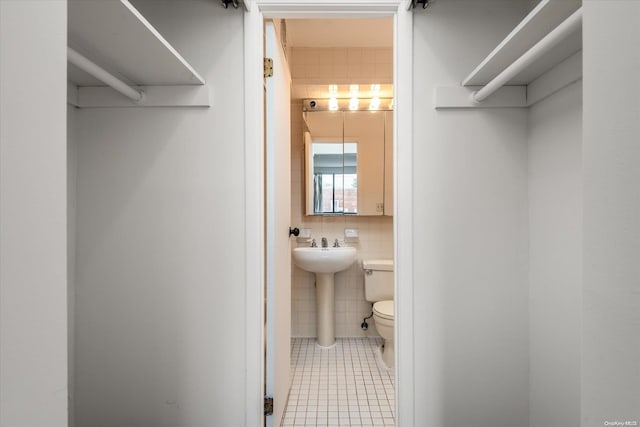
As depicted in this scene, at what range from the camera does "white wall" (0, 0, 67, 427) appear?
39 cm

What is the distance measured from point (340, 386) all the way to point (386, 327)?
454mm

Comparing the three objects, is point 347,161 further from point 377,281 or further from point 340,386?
point 340,386

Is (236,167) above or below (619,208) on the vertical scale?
above

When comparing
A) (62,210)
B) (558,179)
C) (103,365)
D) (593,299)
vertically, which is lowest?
(103,365)

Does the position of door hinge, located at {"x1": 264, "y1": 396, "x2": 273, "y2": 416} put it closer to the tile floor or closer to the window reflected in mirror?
the tile floor

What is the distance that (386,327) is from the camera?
200cm

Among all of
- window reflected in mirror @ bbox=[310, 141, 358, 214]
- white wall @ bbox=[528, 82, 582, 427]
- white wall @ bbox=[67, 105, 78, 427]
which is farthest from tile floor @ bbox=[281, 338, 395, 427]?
window reflected in mirror @ bbox=[310, 141, 358, 214]

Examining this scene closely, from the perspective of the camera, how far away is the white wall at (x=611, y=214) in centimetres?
43

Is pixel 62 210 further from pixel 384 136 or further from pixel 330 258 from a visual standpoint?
pixel 384 136

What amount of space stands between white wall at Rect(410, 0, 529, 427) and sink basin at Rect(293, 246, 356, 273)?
965 millimetres

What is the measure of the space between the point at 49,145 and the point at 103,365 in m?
1.19

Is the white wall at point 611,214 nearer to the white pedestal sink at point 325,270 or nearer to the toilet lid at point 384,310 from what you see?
the toilet lid at point 384,310

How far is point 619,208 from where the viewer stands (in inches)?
17.6

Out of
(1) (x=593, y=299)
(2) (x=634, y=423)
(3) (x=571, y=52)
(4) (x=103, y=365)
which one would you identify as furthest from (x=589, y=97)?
(4) (x=103, y=365)
